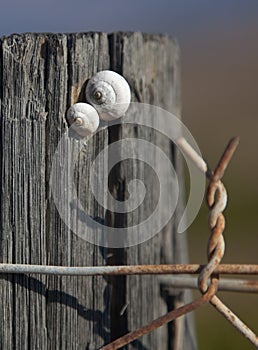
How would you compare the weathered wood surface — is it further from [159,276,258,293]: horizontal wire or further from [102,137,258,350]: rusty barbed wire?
[159,276,258,293]: horizontal wire

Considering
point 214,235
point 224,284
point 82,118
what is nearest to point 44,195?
point 82,118

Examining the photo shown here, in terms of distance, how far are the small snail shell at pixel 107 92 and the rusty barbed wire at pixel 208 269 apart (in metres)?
0.24

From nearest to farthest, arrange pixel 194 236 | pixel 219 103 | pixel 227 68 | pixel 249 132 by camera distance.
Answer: pixel 194 236 < pixel 249 132 < pixel 219 103 < pixel 227 68

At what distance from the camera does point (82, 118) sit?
192 centimetres

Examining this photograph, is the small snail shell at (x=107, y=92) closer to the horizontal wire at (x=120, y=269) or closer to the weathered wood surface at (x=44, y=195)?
the weathered wood surface at (x=44, y=195)

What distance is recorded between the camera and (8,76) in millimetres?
1897

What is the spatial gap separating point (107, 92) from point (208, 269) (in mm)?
499

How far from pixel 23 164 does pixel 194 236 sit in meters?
7.59

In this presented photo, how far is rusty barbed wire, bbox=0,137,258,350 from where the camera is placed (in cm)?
173

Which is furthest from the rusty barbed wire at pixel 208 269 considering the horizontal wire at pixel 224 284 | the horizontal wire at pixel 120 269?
the horizontal wire at pixel 224 284

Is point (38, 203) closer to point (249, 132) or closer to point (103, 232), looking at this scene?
point (103, 232)

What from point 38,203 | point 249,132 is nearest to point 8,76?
point 38,203

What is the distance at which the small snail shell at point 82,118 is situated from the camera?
1917mm

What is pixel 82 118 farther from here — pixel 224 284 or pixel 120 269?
pixel 224 284
